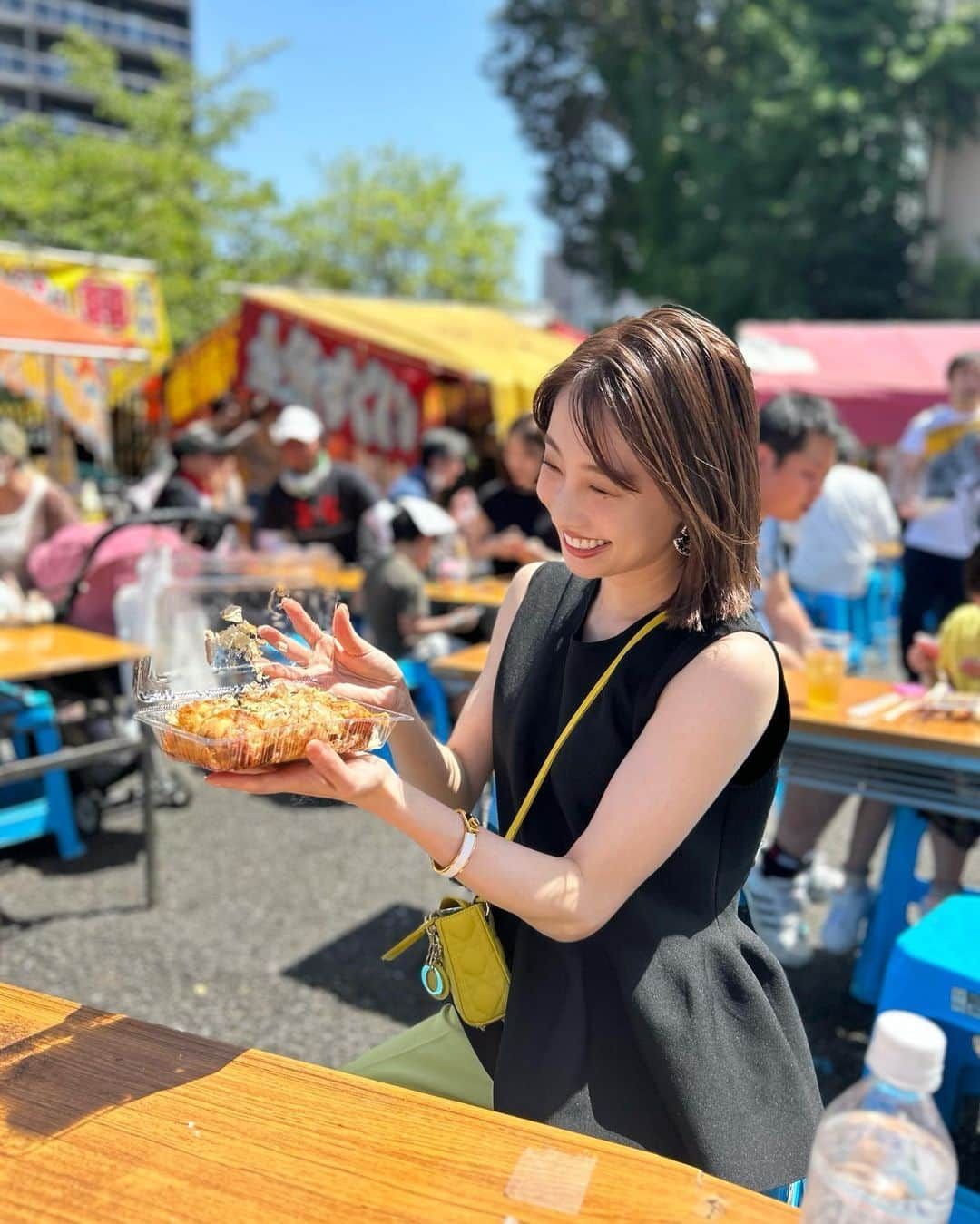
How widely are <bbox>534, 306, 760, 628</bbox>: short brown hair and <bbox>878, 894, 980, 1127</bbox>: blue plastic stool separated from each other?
47.8 inches

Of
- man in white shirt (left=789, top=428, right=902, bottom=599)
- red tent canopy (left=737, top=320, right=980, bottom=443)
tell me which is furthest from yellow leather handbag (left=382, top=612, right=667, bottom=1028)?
red tent canopy (left=737, top=320, right=980, bottom=443)

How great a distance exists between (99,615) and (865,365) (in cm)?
560

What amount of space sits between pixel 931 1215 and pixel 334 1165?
Result: 1.75 feet

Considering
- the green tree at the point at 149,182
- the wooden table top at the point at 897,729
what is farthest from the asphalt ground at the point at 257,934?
the green tree at the point at 149,182

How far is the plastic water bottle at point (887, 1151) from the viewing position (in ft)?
2.49

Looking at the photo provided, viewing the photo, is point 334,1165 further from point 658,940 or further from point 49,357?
point 49,357

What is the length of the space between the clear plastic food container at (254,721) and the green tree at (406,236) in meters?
26.6

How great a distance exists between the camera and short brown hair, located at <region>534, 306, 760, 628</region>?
1.19m

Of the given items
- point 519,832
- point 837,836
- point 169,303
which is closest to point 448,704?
point 837,836

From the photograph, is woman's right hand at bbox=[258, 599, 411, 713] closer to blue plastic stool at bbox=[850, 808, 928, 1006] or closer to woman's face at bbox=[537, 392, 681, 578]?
woman's face at bbox=[537, 392, 681, 578]

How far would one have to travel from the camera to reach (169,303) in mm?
18016

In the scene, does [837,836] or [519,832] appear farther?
[837,836]

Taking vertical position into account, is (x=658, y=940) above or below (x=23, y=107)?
below

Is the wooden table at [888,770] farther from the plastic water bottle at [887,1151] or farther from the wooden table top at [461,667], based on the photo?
the plastic water bottle at [887,1151]
